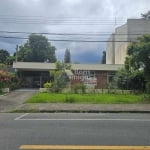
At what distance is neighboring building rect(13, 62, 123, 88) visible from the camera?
155 feet

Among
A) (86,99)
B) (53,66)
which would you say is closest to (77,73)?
(53,66)

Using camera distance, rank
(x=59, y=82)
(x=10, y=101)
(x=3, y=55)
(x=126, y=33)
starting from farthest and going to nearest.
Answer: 1. (x=3, y=55)
2. (x=126, y=33)
3. (x=59, y=82)
4. (x=10, y=101)

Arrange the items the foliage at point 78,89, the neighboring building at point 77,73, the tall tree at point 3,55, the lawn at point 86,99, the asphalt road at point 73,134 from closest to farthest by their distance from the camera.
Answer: the asphalt road at point 73,134 < the lawn at point 86,99 < the foliage at point 78,89 < the neighboring building at point 77,73 < the tall tree at point 3,55

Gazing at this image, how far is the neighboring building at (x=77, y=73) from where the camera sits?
1861 inches

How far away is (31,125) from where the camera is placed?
13188 millimetres

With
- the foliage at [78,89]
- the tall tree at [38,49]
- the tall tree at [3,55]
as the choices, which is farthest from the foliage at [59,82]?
the tall tree at [3,55]

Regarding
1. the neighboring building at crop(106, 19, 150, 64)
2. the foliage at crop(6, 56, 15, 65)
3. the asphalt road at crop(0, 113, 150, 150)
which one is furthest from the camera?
the foliage at crop(6, 56, 15, 65)

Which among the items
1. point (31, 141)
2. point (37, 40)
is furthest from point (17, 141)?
point (37, 40)

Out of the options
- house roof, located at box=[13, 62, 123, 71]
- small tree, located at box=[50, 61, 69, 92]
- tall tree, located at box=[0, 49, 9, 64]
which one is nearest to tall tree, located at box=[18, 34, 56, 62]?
tall tree, located at box=[0, 49, 9, 64]

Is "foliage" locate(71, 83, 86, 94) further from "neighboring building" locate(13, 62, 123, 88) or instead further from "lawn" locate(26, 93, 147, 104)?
"lawn" locate(26, 93, 147, 104)

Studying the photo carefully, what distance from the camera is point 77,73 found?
49.9 m

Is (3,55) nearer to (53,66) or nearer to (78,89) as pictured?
(53,66)

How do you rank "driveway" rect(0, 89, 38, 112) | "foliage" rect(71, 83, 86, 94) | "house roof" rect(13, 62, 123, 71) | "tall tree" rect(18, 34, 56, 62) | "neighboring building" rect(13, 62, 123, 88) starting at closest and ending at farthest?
"driveway" rect(0, 89, 38, 112)
"foliage" rect(71, 83, 86, 94)
"neighboring building" rect(13, 62, 123, 88)
"house roof" rect(13, 62, 123, 71)
"tall tree" rect(18, 34, 56, 62)

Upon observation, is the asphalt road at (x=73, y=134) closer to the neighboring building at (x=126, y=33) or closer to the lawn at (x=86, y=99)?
the lawn at (x=86, y=99)
